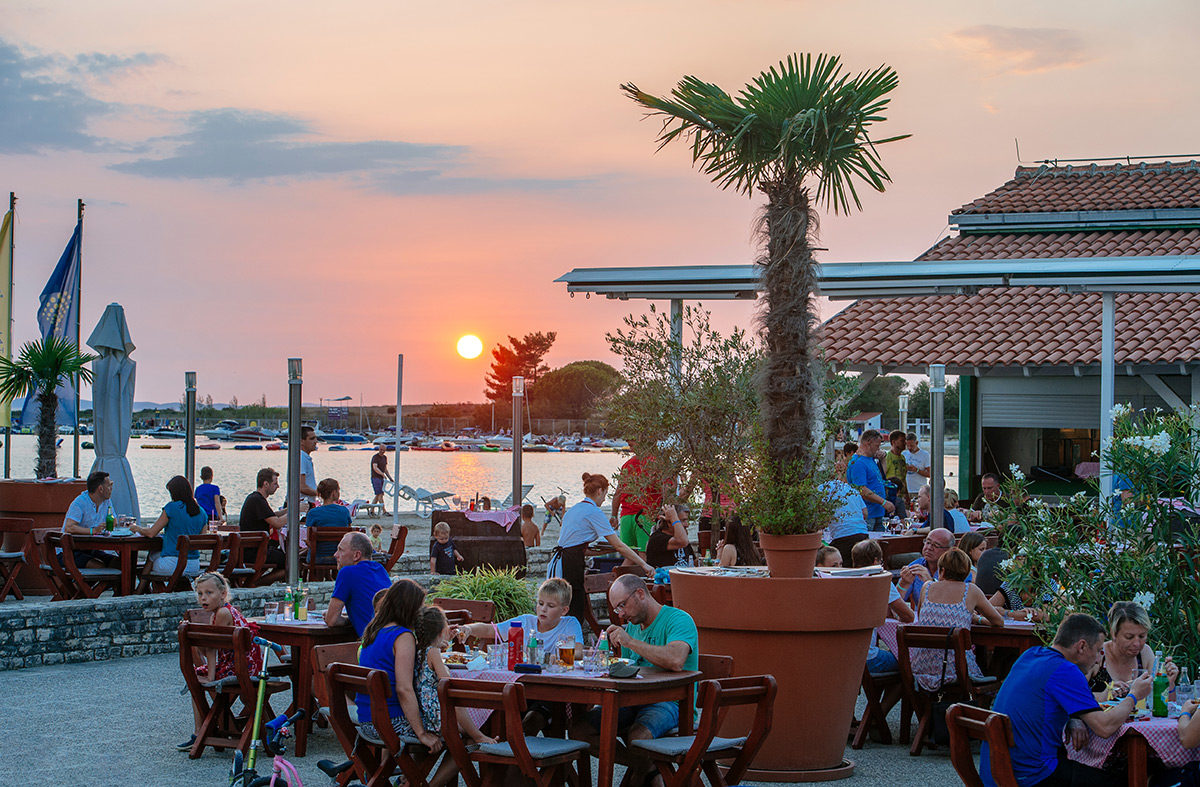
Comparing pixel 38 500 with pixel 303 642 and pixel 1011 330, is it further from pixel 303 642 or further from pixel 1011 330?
pixel 1011 330

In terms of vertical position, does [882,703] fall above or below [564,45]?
below

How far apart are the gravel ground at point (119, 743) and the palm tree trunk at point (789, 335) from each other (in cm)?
169

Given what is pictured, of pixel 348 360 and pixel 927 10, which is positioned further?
pixel 348 360

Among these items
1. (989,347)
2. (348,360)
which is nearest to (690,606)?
(989,347)

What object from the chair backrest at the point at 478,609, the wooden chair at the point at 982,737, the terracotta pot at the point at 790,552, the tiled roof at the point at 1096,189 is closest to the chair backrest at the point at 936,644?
the terracotta pot at the point at 790,552

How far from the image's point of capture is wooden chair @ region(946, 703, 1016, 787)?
15.3 feet

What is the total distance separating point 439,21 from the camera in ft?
43.1

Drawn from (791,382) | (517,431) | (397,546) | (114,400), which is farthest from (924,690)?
(114,400)

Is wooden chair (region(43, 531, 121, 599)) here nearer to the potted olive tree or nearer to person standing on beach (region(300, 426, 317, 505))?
person standing on beach (region(300, 426, 317, 505))

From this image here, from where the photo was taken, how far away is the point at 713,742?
19.5 ft

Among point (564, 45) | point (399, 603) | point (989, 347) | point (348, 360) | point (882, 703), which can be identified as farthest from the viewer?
point (348, 360)

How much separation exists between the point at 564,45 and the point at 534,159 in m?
3.64

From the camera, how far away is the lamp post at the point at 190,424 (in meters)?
15.9

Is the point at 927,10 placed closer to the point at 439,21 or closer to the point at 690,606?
the point at 439,21
